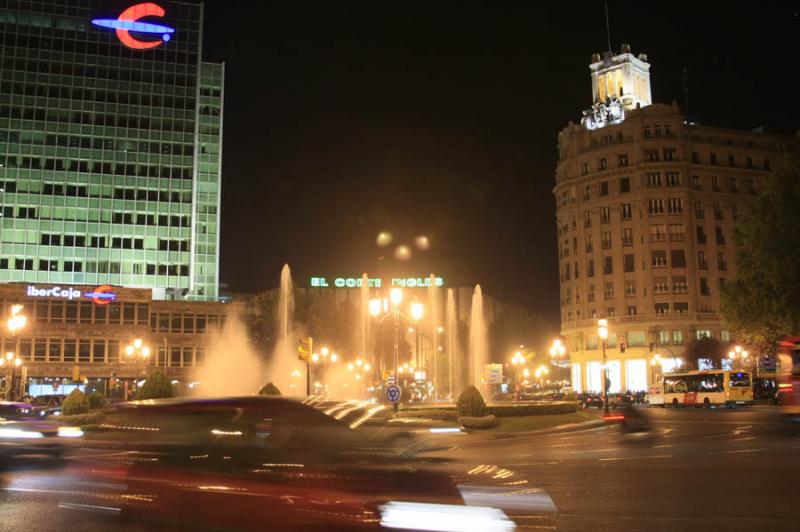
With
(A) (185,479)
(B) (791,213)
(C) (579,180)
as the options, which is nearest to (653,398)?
(B) (791,213)

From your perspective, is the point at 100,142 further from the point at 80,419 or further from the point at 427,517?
the point at 427,517

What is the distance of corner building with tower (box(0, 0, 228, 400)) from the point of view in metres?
77.8

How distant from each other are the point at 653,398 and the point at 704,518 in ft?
168

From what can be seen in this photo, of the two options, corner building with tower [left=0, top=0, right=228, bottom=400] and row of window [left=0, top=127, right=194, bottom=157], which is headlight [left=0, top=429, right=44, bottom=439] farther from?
row of window [left=0, top=127, right=194, bottom=157]

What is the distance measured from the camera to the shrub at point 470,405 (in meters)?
28.3

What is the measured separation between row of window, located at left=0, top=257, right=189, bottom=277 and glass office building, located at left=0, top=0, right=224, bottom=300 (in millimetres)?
116

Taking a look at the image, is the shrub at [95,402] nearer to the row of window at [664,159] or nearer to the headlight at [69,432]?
the headlight at [69,432]

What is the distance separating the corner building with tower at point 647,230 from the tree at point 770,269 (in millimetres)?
34426

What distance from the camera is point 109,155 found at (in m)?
82.2

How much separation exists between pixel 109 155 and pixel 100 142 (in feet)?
6.07

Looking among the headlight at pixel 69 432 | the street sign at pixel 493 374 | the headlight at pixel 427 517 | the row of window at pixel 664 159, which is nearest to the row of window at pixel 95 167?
the row of window at pixel 664 159

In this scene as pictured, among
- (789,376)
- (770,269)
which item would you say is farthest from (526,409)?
(770,269)

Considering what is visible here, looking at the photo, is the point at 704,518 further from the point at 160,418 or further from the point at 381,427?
the point at 160,418

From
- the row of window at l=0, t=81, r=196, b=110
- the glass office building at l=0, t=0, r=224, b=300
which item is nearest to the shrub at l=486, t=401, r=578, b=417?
the glass office building at l=0, t=0, r=224, b=300
